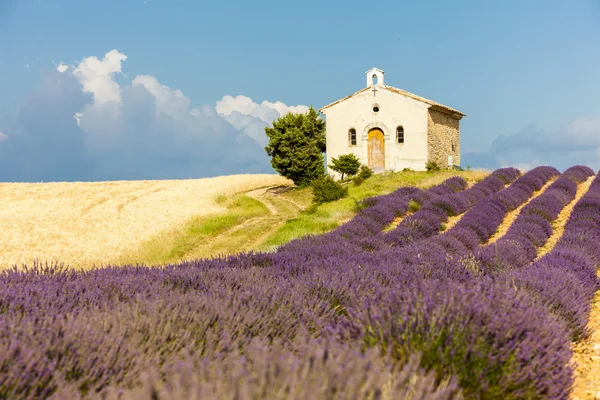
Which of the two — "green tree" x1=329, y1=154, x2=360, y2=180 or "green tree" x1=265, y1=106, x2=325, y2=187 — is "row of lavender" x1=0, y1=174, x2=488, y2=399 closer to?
"green tree" x1=265, y1=106, x2=325, y2=187

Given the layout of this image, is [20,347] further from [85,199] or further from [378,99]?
[378,99]

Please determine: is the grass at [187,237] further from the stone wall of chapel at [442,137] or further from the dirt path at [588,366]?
the stone wall of chapel at [442,137]

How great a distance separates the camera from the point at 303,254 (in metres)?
7.54

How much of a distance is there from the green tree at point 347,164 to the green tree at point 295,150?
0.91 meters

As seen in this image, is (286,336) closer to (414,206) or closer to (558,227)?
(558,227)

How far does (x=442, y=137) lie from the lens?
2933 cm

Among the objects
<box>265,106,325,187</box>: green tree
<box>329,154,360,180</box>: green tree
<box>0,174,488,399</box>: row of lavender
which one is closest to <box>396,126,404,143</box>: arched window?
<box>329,154,360,180</box>: green tree

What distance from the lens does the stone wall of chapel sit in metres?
27.4

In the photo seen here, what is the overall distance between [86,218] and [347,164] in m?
13.9

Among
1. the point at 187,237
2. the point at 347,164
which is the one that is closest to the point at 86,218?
the point at 187,237

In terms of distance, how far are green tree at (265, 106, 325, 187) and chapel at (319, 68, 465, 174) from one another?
1.89 metres

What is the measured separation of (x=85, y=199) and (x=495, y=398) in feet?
80.9

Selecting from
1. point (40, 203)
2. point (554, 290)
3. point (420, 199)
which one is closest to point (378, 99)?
point (420, 199)

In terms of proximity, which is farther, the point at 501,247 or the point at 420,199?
the point at 420,199
